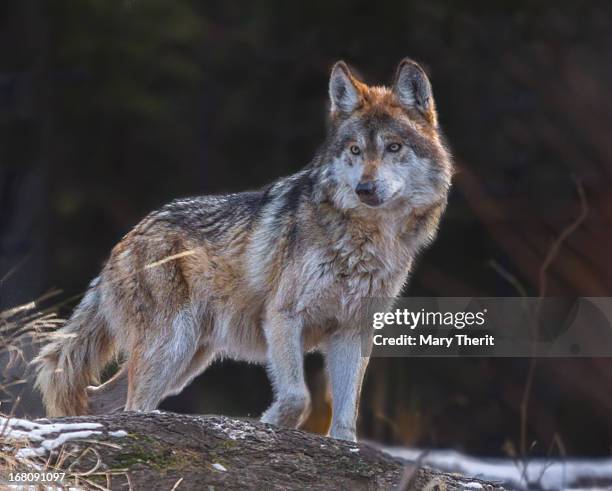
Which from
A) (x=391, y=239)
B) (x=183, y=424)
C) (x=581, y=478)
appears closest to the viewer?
(x=183, y=424)

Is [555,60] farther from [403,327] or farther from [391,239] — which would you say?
[403,327]

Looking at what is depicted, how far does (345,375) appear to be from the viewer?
6.17 m

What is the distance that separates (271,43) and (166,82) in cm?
157

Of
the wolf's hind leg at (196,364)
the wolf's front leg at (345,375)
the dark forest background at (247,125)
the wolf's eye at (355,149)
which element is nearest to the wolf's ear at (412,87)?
the wolf's eye at (355,149)

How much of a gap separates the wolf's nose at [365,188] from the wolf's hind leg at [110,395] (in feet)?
5.80

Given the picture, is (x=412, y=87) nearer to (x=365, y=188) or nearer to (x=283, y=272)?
(x=365, y=188)

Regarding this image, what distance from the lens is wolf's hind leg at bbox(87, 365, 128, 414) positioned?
22.3ft

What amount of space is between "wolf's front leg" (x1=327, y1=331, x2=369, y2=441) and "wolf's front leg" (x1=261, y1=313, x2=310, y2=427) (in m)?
0.18

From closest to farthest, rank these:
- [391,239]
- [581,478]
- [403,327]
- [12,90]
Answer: [391,239] < [403,327] < [581,478] < [12,90]

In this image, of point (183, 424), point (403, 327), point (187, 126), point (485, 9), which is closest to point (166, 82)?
point (187, 126)

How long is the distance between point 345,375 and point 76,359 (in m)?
1.58

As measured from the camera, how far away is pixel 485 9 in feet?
52.3

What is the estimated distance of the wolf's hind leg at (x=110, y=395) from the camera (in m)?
6.80

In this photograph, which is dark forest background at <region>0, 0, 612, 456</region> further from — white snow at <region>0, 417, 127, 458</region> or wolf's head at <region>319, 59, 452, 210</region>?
white snow at <region>0, 417, 127, 458</region>
